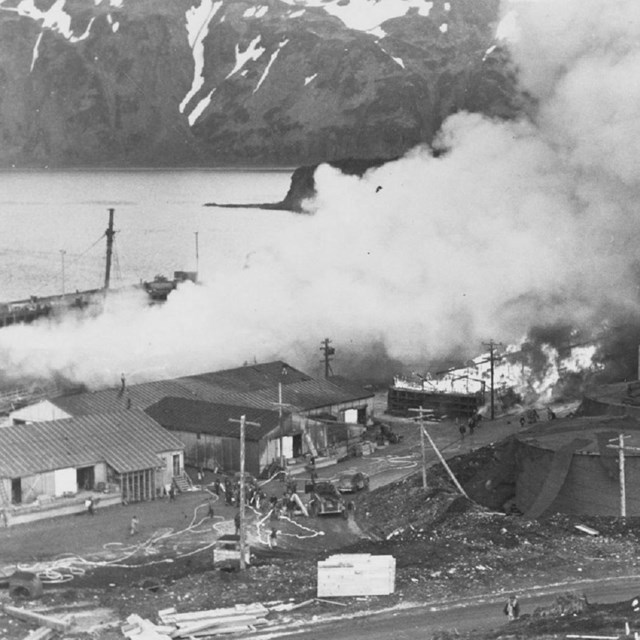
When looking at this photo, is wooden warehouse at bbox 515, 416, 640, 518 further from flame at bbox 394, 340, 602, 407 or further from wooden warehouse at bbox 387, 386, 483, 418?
flame at bbox 394, 340, 602, 407

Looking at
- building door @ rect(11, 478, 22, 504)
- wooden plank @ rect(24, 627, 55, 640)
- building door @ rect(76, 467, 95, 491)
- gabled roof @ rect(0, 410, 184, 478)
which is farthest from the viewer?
building door @ rect(76, 467, 95, 491)

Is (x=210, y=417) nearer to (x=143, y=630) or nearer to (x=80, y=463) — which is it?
(x=80, y=463)

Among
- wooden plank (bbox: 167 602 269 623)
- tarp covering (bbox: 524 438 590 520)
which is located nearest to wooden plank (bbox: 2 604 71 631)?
wooden plank (bbox: 167 602 269 623)

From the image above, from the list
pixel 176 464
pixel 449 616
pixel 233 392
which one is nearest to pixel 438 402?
pixel 233 392

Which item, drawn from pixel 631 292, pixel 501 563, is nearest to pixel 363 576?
pixel 501 563

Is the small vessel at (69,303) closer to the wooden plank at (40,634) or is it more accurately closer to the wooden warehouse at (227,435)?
the wooden warehouse at (227,435)

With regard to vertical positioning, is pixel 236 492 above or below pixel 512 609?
below

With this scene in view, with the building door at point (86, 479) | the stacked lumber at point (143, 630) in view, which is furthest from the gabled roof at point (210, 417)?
the stacked lumber at point (143, 630)
